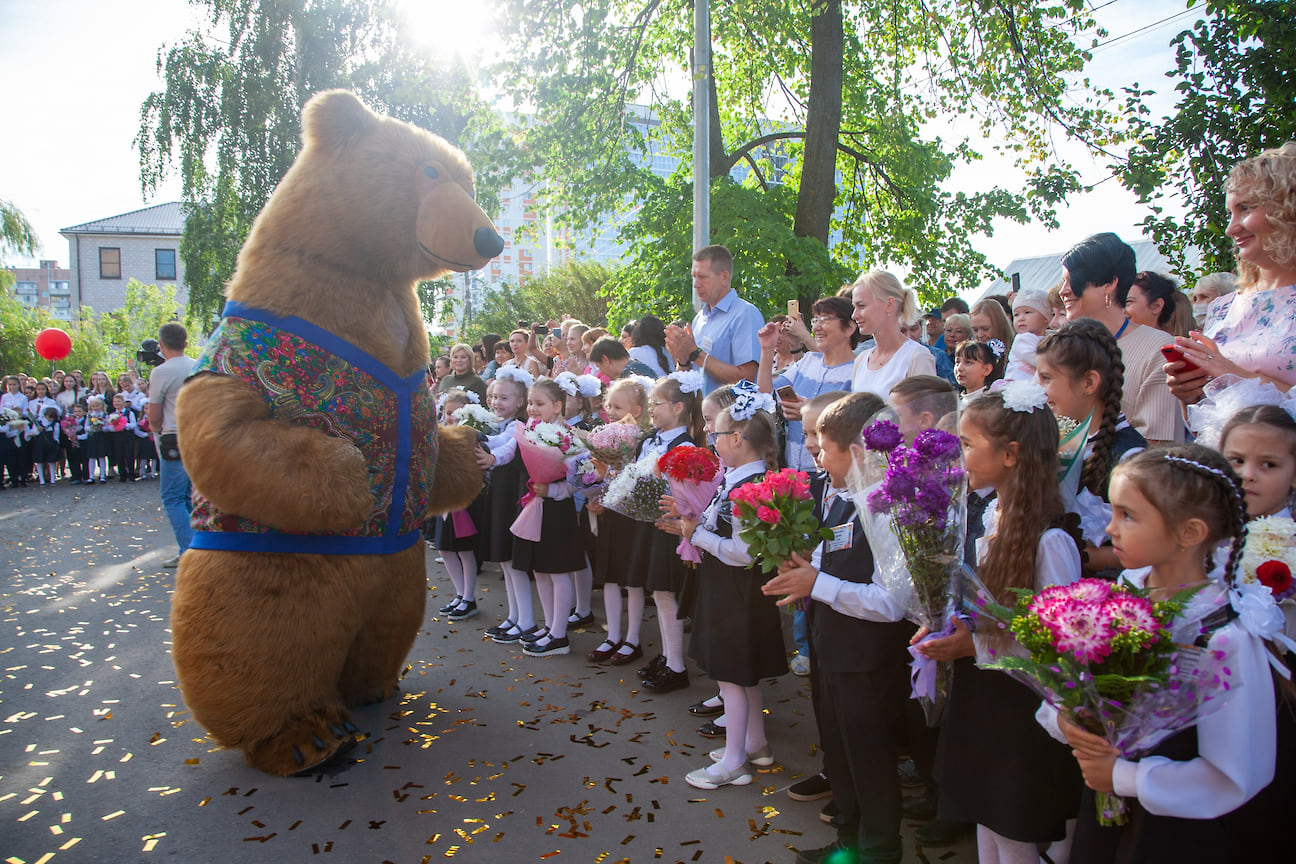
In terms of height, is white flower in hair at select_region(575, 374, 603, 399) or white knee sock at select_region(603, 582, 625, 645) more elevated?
white flower in hair at select_region(575, 374, 603, 399)

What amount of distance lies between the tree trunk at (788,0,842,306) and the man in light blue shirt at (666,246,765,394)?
18.7 feet

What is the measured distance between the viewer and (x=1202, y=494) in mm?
1912

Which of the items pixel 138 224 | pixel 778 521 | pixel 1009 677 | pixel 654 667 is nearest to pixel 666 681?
pixel 654 667

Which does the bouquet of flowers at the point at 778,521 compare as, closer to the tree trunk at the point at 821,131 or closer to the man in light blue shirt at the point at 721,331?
the man in light blue shirt at the point at 721,331

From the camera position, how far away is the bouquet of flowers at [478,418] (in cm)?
613

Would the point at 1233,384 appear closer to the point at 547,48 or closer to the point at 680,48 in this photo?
the point at 547,48

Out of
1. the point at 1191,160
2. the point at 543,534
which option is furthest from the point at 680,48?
the point at 543,534

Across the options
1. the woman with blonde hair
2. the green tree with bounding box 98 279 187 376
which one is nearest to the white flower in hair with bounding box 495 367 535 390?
the woman with blonde hair

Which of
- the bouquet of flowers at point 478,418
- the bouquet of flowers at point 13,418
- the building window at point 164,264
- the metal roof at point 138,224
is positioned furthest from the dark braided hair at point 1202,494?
the building window at point 164,264

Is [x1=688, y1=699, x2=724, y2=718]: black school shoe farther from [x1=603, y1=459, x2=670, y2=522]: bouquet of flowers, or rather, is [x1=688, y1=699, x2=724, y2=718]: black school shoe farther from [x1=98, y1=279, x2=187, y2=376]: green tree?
[x1=98, y1=279, x2=187, y2=376]: green tree

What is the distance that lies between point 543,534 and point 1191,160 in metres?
5.09

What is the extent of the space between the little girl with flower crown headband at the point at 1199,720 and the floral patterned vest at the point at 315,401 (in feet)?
9.81

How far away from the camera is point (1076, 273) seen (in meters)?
3.67

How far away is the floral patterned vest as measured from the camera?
3635 millimetres
